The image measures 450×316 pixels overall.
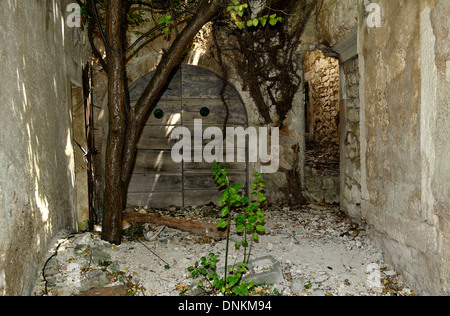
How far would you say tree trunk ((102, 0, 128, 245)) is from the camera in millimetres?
3129

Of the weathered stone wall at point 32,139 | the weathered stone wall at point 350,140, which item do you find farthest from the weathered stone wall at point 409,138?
the weathered stone wall at point 32,139

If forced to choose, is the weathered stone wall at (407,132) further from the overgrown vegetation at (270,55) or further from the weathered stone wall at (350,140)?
the overgrown vegetation at (270,55)

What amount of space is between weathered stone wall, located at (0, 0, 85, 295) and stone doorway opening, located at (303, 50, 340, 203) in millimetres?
3236

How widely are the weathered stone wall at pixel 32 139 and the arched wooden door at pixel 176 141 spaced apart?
150 centimetres

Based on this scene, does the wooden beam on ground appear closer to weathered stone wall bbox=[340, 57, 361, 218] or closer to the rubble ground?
the rubble ground

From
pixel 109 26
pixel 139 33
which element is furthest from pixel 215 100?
pixel 109 26

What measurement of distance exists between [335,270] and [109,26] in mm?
2794

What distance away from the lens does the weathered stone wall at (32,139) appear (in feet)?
6.46

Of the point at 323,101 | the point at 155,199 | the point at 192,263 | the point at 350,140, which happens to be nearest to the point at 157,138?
the point at 155,199

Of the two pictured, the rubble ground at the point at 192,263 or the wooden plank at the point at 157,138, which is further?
the wooden plank at the point at 157,138

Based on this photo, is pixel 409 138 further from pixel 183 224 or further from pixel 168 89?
pixel 168 89

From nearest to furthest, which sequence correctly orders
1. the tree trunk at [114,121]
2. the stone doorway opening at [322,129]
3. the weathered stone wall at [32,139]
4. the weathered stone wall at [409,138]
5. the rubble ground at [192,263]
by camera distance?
the weathered stone wall at [32,139]
the weathered stone wall at [409,138]
the rubble ground at [192,263]
the tree trunk at [114,121]
the stone doorway opening at [322,129]

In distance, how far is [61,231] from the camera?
3055mm

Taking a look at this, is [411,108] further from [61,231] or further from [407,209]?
[61,231]
